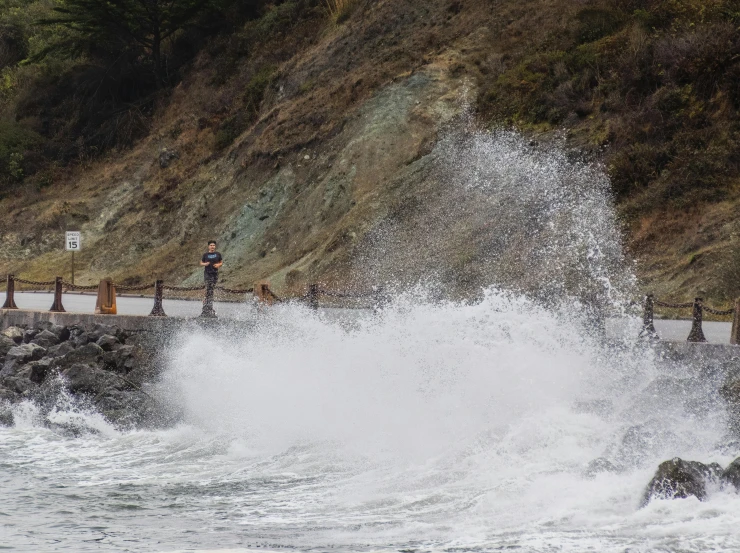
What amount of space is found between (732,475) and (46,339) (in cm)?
1676

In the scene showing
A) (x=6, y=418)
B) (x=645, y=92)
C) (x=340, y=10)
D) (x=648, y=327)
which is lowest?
(x=6, y=418)

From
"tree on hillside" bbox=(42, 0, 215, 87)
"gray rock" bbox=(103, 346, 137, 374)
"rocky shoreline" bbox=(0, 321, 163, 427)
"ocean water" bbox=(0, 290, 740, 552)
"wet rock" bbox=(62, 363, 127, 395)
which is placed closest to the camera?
"ocean water" bbox=(0, 290, 740, 552)

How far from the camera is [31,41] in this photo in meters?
62.0

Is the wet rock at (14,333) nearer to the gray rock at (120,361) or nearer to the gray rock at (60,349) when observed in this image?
the gray rock at (60,349)

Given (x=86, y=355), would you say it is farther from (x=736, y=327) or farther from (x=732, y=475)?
(x=732, y=475)

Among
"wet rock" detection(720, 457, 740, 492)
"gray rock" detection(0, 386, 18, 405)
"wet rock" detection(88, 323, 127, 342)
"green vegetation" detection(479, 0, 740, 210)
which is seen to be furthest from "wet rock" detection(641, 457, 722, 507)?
"green vegetation" detection(479, 0, 740, 210)

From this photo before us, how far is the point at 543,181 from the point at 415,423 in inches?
624

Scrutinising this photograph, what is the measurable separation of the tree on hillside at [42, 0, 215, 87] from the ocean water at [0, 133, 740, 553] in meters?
33.8

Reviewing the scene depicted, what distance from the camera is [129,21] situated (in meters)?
51.6

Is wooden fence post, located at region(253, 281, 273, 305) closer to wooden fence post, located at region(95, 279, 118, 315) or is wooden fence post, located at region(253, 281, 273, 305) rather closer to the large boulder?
wooden fence post, located at region(95, 279, 118, 315)

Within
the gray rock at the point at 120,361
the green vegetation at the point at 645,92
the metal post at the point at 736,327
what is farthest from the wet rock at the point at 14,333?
the metal post at the point at 736,327

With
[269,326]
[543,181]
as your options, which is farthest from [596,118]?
[269,326]

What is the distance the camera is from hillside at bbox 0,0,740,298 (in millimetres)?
26688

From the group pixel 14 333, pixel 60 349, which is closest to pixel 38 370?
pixel 60 349
